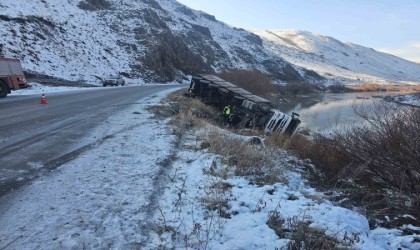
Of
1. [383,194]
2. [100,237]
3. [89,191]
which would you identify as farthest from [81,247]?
[383,194]

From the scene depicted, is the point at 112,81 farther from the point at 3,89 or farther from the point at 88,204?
the point at 88,204

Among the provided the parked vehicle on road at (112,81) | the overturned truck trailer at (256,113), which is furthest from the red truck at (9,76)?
the parked vehicle on road at (112,81)

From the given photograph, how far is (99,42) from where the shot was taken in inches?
1844

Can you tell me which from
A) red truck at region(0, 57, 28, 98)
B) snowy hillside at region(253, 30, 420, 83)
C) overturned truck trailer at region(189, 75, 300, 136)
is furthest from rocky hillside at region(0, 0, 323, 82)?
snowy hillside at region(253, 30, 420, 83)

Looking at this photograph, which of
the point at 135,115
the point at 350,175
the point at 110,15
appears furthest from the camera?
the point at 110,15

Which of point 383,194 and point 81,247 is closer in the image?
point 81,247

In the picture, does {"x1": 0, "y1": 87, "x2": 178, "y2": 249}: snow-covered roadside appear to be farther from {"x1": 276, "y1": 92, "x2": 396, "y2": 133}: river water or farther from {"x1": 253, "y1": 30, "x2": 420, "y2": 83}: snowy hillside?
{"x1": 253, "y1": 30, "x2": 420, "y2": 83}: snowy hillside

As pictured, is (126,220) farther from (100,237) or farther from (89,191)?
(89,191)

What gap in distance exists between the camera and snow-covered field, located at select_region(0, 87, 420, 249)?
378cm

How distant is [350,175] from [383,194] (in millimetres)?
1068

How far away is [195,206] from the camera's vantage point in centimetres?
474

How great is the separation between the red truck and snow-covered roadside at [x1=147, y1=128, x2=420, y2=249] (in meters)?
14.9

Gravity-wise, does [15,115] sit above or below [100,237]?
below

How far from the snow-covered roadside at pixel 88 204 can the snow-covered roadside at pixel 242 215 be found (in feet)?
1.26
